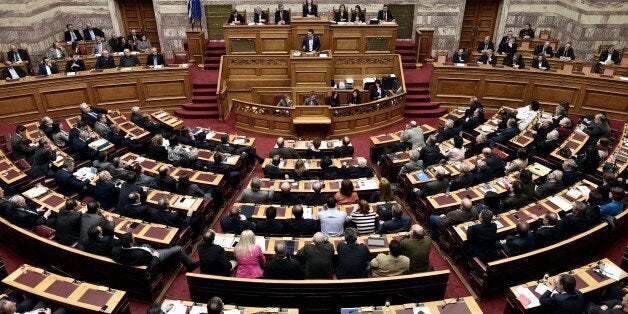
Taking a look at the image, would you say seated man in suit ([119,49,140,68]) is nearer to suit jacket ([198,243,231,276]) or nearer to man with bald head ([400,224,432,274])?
suit jacket ([198,243,231,276])

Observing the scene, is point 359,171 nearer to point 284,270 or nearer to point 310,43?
point 284,270

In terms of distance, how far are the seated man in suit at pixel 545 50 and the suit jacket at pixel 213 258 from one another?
12.5 m

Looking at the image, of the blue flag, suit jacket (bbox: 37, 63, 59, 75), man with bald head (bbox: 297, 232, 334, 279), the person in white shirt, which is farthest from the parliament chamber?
the blue flag

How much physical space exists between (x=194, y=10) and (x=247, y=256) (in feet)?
39.3

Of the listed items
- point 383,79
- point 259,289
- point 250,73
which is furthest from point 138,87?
point 259,289

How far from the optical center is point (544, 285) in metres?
5.84

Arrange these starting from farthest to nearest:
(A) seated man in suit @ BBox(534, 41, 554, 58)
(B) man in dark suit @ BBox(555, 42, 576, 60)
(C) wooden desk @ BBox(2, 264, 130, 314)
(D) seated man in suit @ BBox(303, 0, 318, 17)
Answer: (D) seated man in suit @ BBox(303, 0, 318, 17)
(A) seated man in suit @ BBox(534, 41, 554, 58)
(B) man in dark suit @ BBox(555, 42, 576, 60)
(C) wooden desk @ BBox(2, 264, 130, 314)

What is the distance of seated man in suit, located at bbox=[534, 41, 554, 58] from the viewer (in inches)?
560

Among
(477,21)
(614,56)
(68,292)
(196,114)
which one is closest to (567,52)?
(614,56)

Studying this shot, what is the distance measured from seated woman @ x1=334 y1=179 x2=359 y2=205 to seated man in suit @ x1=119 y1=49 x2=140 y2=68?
29.9 feet

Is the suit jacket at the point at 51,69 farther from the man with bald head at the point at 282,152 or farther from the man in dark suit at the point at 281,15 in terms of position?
the man with bald head at the point at 282,152

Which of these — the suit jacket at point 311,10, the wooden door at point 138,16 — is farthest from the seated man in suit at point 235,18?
the wooden door at point 138,16

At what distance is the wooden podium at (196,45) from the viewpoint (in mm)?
14281

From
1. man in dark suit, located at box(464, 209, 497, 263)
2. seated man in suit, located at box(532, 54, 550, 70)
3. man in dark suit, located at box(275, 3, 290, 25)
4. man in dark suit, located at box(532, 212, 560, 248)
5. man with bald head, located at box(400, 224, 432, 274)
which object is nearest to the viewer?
man with bald head, located at box(400, 224, 432, 274)
